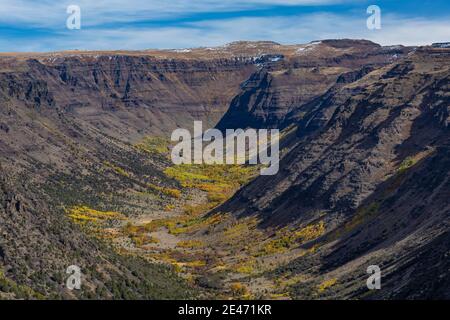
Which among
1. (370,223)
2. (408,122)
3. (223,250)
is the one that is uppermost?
(408,122)

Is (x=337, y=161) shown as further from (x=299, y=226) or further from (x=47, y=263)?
(x=47, y=263)

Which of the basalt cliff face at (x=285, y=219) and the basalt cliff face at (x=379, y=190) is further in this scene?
the basalt cliff face at (x=379, y=190)

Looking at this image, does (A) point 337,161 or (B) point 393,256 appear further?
(A) point 337,161

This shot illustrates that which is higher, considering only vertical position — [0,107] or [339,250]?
[0,107]

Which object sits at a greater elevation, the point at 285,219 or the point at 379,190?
the point at 379,190

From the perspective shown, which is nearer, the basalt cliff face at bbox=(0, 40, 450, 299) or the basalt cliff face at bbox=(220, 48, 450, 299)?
the basalt cliff face at bbox=(0, 40, 450, 299)

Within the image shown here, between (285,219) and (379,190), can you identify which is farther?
(285,219)
